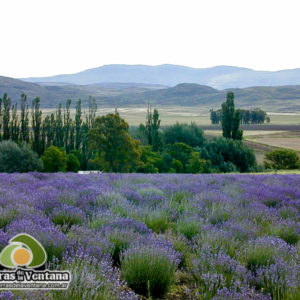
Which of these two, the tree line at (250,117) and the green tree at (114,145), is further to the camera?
the tree line at (250,117)

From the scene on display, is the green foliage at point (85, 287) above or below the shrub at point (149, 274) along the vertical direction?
above

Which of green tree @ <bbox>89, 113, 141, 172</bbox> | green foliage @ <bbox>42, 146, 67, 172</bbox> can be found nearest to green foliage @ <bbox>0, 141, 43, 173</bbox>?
green foliage @ <bbox>42, 146, 67, 172</bbox>

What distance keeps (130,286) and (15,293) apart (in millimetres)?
1252

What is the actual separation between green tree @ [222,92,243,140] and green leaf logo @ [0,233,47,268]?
56622mm

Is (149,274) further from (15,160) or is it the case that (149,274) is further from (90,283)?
(15,160)

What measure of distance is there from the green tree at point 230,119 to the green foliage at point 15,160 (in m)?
27.9

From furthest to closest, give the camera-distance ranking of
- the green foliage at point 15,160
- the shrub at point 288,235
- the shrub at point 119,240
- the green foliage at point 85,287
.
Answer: the green foliage at point 15,160 < the shrub at point 288,235 < the shrub at point 119,240 < the green foliage at point 85,287

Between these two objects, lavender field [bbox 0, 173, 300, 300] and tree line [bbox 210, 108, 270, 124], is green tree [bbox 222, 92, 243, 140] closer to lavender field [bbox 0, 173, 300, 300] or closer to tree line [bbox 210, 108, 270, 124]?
lavender field [bbox 0, 173, 300, 300]

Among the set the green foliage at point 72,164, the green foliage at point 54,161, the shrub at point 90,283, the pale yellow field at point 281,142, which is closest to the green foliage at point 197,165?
the green foliage at point 72,164

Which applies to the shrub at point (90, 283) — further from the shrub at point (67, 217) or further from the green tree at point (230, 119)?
the green tree at point (230, 119)

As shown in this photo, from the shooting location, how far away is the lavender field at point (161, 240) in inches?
148

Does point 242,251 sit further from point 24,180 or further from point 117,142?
point 117,142

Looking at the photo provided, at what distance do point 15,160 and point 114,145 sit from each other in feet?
42.3

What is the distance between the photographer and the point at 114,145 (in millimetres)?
44594
